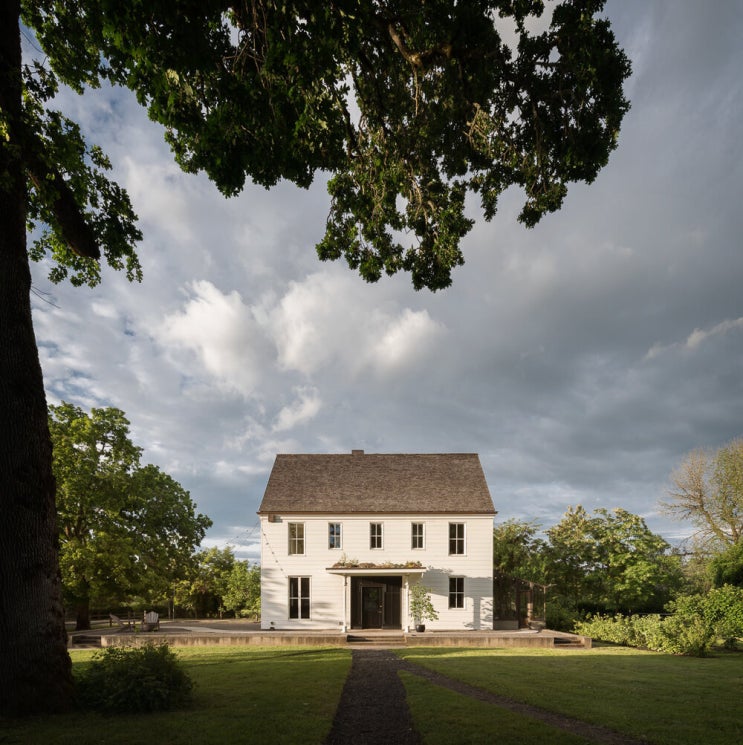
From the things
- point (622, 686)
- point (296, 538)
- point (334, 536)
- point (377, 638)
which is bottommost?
point (377, 638)

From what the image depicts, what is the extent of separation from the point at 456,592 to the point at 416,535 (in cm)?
307

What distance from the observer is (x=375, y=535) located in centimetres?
2423

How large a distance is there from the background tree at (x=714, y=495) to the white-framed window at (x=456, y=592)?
1553 centimetres

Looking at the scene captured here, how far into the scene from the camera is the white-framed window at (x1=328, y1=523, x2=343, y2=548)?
24078mm

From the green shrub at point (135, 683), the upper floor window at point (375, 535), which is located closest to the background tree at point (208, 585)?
the upper floor window at point (375, 535)

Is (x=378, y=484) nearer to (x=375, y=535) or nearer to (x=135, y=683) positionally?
(x=375, y=535)

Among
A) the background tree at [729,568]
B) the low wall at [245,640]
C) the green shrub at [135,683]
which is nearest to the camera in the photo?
the green shrub at [135,683]

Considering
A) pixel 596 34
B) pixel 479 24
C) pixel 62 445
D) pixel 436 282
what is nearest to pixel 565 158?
pixel 596 34

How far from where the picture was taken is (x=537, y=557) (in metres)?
26.6

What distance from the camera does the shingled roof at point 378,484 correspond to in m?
24.4

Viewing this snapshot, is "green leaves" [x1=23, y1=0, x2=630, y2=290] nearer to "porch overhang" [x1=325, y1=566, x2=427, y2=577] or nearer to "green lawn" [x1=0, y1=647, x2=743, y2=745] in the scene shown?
"green lawn" [x1=0, y1=647, x2=743, y2=745]

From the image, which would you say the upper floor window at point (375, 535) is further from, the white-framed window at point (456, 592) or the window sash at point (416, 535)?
the white-framed window at point (456, 592)

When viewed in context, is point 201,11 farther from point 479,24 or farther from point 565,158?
point 565,158

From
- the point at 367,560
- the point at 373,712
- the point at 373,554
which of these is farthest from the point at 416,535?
the point at 373,712
